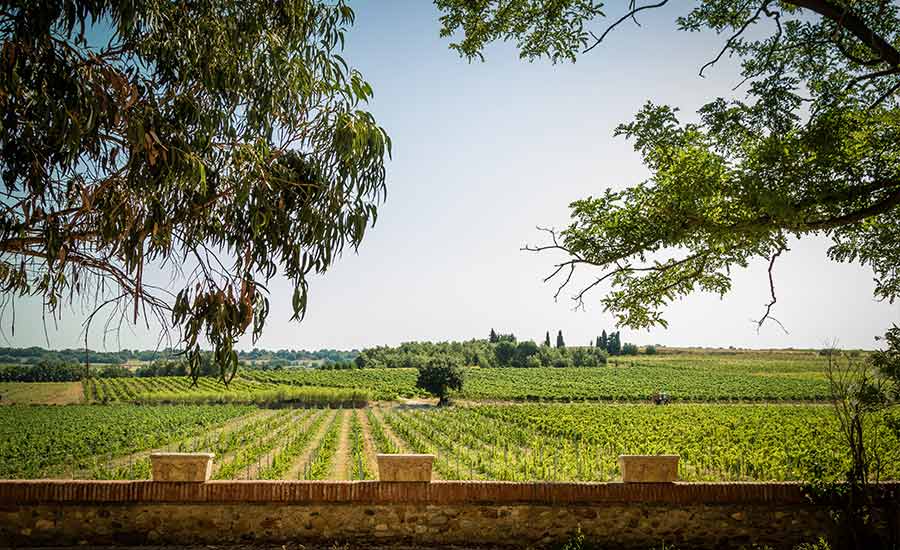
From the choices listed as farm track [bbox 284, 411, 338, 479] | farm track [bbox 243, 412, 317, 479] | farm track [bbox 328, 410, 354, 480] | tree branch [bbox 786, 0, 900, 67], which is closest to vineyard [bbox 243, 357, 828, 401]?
farm track [bbox 243, 412, 317, 479]

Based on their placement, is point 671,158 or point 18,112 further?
point 671,158

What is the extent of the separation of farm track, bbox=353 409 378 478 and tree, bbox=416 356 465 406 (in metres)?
10.8

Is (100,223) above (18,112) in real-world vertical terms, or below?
below

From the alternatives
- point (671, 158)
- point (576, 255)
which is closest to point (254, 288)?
point (576, 255)

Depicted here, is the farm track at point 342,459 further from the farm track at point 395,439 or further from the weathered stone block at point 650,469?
the weathered stone block at point 650,469

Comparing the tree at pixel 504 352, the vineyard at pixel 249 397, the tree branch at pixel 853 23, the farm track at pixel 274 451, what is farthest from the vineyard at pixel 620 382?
the tree branch at pixel 853 23

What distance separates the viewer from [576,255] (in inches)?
239

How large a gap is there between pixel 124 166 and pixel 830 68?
6.48m

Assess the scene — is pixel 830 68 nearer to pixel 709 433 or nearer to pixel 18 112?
pixel 18 112

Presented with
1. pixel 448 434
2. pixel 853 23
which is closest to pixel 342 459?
pixel 448 434

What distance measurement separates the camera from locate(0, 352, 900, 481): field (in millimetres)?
14941

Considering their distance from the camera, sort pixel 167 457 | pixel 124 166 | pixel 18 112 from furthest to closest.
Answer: pixel 167 457
pixel 124 166
pixel 18 112

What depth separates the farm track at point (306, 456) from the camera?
14800 mm

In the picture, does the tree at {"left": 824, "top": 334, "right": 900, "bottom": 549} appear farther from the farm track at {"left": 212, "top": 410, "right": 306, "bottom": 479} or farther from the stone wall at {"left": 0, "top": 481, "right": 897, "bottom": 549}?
the farm track at {"left": 212, "top": 410, "right": 306, "bottom": 479}
